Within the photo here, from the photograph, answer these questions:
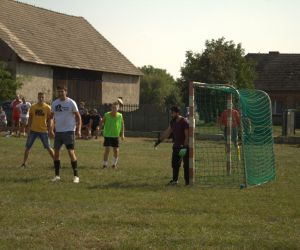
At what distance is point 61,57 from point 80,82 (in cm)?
292

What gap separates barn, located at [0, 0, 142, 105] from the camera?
4256 cm

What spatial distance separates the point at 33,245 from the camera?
732 cm

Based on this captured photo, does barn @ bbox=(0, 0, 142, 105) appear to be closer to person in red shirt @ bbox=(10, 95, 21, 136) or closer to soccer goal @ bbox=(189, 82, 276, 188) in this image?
person in red shirt @ bbox=(10, 95, 21, 136)

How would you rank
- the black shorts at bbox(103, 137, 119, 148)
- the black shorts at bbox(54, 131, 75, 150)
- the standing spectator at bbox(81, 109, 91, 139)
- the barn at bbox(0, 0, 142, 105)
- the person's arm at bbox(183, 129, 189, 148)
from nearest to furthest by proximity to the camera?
1. the black shorts at bbox(54, 131, 75, 150)
2. the person's arm at bbox(183, 129, 189, 148)
3. the black shorts at bbox(103, 137, 119, 148)
4. the standing spectator at bbox(81, 109, 91, 139)
5. the barn at bbox(0, 0, 142, 105)

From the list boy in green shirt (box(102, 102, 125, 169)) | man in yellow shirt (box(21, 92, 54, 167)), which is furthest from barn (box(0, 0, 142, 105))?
Answer: man in yellow shirt (box(21, 92, 54, 167))

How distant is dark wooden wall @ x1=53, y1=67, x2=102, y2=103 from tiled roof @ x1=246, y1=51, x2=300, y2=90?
62.9 feet

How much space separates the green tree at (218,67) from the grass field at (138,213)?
38.3 metres

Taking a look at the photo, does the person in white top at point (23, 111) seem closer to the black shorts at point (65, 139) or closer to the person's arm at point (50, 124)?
the person's arm at point (50, 124)

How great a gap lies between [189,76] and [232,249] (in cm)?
4709

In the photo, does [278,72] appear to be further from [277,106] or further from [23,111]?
[23,111]

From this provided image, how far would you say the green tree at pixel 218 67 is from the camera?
52.8 m

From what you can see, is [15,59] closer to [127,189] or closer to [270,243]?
[127,189]

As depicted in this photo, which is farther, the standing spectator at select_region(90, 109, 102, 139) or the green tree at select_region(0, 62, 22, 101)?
the green tree at select_region(0, 62, 22, 101)

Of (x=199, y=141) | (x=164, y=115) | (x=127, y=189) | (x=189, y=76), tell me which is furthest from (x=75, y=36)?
(x=127, y=189)
